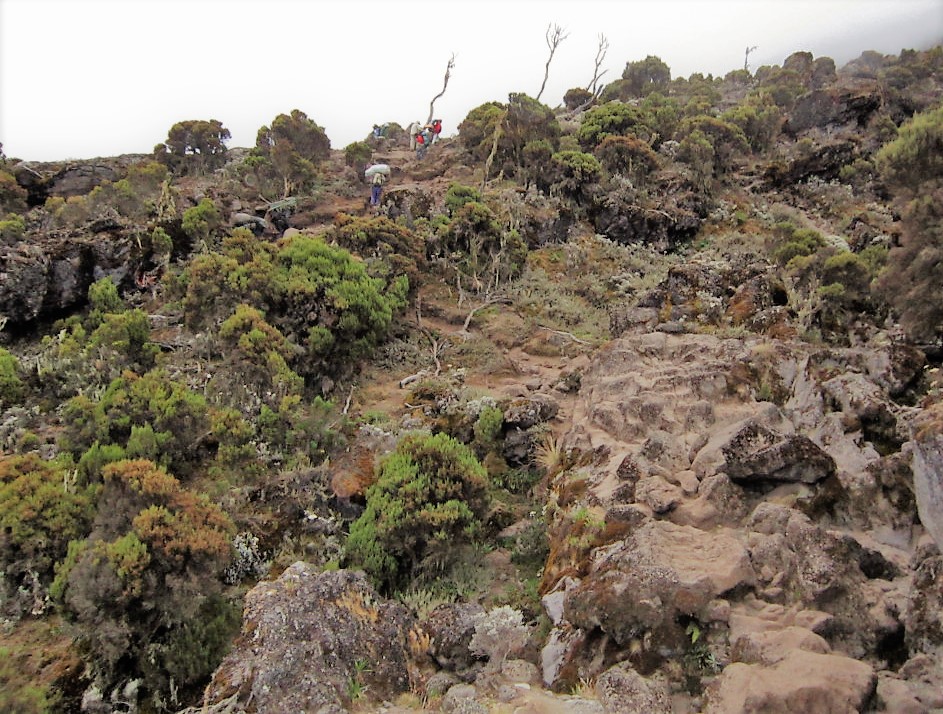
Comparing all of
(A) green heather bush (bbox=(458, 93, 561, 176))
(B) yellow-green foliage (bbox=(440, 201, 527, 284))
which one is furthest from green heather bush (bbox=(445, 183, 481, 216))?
(A) green heather bush (bbox=(458, 93, 561, 176))

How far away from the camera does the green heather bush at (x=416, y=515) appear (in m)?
8.91

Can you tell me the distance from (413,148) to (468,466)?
31.9 m

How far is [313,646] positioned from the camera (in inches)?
243

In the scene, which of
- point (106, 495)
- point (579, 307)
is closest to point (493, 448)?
point (106, 495)

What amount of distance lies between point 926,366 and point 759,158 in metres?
25.5

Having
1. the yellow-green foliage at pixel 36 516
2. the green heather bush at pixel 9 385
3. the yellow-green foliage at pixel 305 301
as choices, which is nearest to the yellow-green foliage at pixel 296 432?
the yellow-green foliage at pixel 305 301

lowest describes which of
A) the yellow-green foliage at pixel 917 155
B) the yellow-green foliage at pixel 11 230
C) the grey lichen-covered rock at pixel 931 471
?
the grey lichen-covered rock at pixel 931 471

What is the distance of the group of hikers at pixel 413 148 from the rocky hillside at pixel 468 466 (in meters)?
4.88

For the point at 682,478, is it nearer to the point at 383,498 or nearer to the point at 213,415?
the point at 383,498

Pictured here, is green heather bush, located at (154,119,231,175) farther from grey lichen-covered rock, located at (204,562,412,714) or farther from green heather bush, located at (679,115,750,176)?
grey lichen-covered rock, located at (204,562,412,714)

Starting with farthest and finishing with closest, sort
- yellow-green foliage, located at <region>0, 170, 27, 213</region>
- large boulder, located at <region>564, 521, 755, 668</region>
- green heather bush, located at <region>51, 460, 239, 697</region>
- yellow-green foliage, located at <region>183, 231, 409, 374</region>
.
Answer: yellow-green foliage, located at <region>0, 170, 27, 213</region>
yellow-green foliage, located at <region>183, 231, 409, 374</region>
green heather bush, located at <region>51, 460, 239, 697</region>
large boulder, located at <region>564, 521, 755, 668</region>

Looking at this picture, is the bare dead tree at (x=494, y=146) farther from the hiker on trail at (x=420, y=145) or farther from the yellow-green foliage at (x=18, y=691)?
the yellow-green foliage at (x=18, y=691)

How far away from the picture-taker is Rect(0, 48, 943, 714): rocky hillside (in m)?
5.69

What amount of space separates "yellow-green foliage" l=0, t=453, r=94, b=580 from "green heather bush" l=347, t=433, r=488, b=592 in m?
4.33
